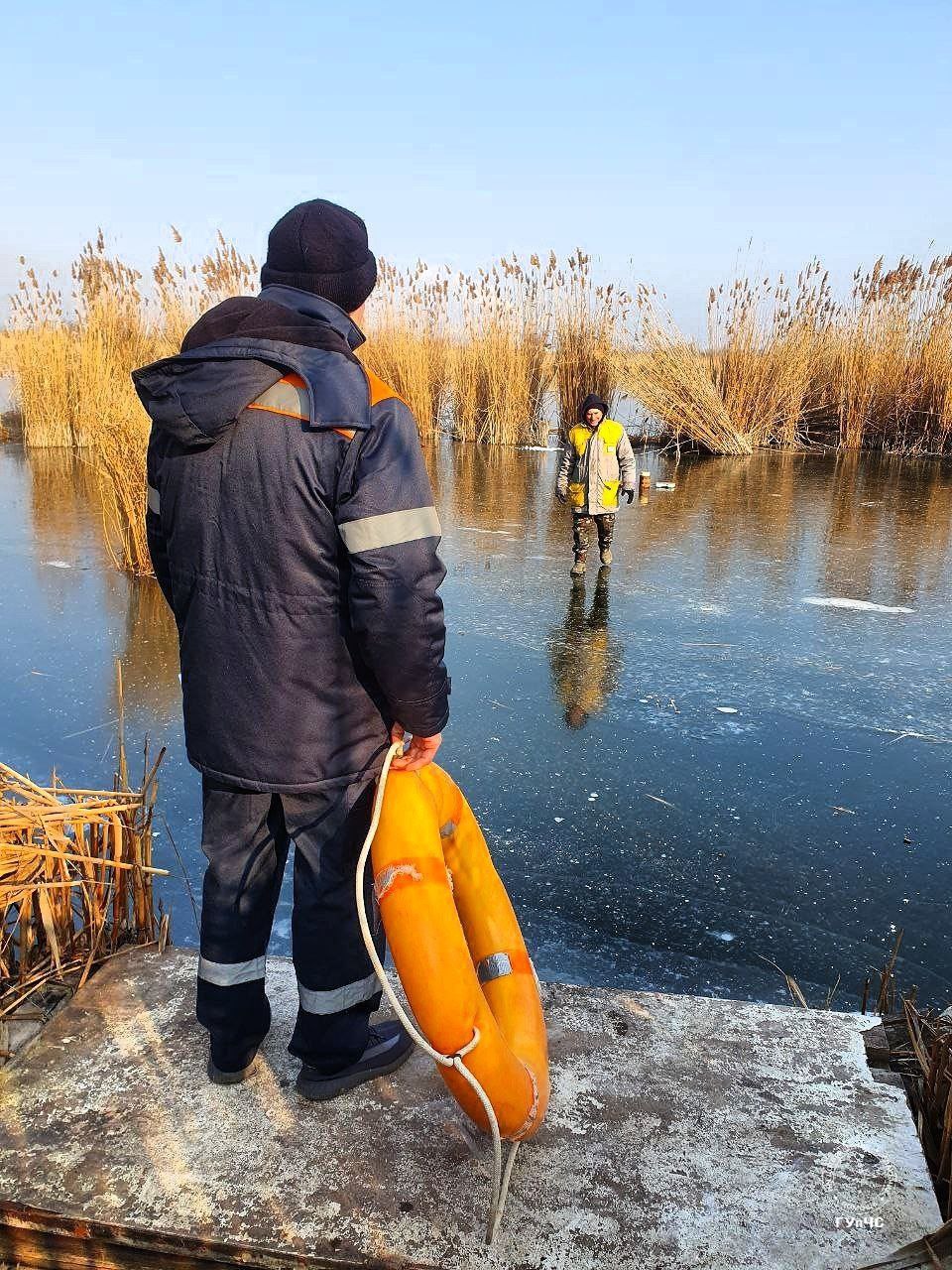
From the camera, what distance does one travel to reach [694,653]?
17.4ft

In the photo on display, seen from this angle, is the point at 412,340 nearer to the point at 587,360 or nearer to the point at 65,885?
the point at 587,360

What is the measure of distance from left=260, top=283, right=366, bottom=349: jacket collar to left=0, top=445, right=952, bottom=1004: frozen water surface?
1776 millimetres

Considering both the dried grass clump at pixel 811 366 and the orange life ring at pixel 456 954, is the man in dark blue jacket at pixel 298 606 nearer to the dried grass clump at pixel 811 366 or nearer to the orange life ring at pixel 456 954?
the orange life ring at pixel 456 954

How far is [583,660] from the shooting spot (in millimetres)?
5191

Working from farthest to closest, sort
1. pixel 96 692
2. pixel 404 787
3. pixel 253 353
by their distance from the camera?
pixel 96 692, pixel 404 787, pixel 253 353

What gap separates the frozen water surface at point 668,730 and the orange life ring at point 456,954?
750 millimetres

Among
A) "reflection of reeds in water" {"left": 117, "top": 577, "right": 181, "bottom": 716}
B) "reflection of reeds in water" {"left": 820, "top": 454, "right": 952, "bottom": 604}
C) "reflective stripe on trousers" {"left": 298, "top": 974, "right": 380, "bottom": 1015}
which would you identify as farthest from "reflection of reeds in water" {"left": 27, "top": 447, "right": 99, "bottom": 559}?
"reflective stripe on trousers" {"left": 298, "top": 974, "right": 380, "bottom": 1015}

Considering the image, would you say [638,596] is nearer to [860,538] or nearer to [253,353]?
[860,538]

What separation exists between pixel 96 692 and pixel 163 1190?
3265 mm

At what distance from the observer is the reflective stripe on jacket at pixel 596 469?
711cm

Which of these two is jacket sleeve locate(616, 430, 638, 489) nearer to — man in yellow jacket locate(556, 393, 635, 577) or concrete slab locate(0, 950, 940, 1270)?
man in yellow jacket locate(556, 393, 635, 577)

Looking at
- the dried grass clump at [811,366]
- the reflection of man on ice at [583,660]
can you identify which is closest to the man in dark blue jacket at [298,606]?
the reflection of man on ice at [583,660]

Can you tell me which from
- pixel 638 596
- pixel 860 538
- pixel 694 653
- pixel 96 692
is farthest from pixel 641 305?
pixel 96 692

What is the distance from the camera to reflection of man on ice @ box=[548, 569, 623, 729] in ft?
14.9
